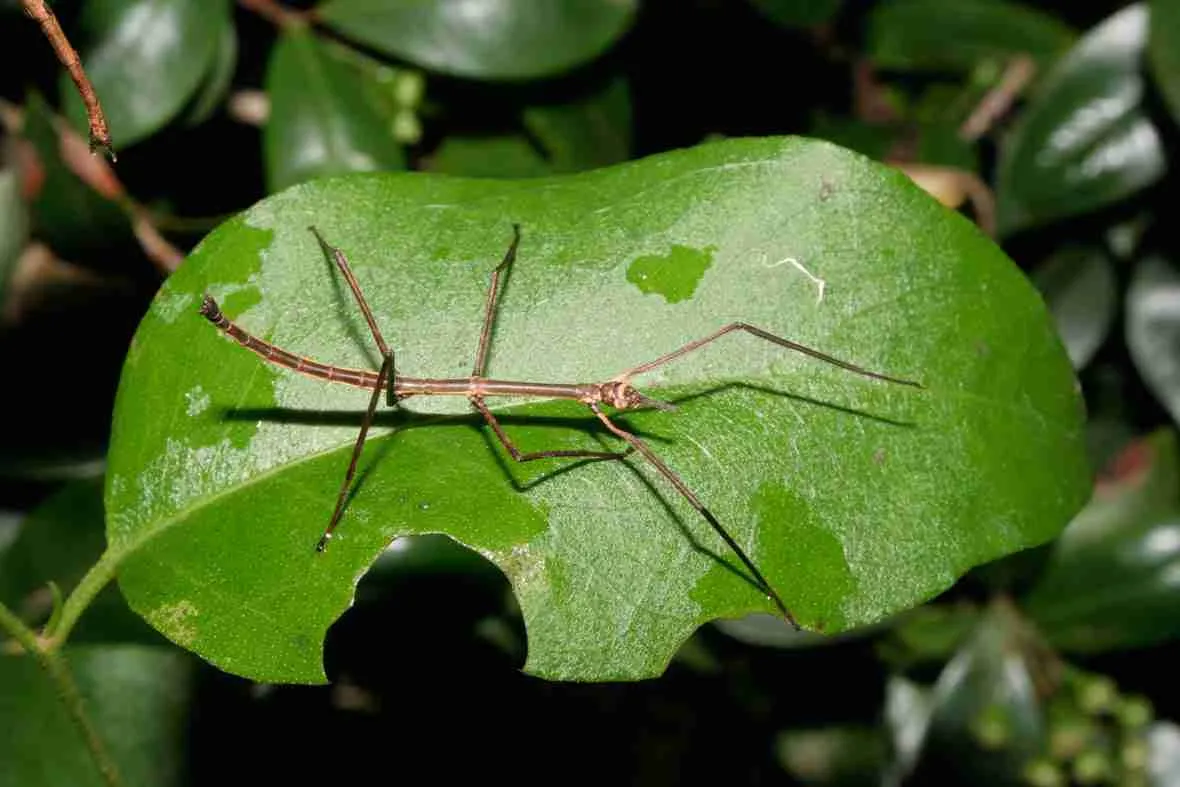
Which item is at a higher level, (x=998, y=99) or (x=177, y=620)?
(x=998, y=99)

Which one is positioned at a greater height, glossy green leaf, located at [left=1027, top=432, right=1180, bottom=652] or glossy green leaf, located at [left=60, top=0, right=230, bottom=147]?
glossy green leaf, located at [left=60, top=0, right=230, bottom=147]

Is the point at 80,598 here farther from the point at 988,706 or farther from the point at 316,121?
the point at 988,706

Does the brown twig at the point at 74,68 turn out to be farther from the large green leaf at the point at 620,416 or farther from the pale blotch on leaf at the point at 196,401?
the pale blotch on leaf at the point at 196,401

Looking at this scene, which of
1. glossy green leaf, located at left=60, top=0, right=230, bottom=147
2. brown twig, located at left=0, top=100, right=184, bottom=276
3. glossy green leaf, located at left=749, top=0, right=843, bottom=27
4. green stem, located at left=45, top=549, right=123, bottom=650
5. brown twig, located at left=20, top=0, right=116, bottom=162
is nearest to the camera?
brown twig, located at left=20, top=0, right=116, bottom=162

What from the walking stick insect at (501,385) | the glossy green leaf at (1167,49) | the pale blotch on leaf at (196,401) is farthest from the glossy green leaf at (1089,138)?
the pale blotch on leaf at (196,401)

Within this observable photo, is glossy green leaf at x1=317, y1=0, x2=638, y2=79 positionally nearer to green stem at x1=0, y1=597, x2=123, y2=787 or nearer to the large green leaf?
the large green leaf

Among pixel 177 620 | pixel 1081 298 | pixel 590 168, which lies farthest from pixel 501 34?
pixel 1081 298

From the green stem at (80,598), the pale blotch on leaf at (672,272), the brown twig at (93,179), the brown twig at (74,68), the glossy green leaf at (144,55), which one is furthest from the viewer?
the brown twig at (93,179)

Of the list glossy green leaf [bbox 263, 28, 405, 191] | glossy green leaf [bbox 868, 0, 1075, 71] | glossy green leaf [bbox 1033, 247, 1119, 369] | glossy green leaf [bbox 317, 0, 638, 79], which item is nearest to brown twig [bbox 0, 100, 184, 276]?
glossy green leaf [bbox 263, 28, 405, 191]
